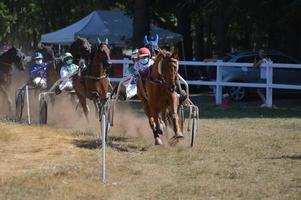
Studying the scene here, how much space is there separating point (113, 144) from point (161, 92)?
1.49 metres

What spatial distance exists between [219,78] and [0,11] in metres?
34.2

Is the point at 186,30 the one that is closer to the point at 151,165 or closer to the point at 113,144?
the point at 113,144

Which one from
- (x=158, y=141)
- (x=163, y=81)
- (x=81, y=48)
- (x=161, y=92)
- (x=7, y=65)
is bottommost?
(x=158, y=141)

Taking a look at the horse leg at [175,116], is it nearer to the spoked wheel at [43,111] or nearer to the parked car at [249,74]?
the spoked wheel at [43,111]

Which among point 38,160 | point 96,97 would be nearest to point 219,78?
point 96,97

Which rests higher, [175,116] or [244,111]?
[175,116]

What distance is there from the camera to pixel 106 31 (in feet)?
119

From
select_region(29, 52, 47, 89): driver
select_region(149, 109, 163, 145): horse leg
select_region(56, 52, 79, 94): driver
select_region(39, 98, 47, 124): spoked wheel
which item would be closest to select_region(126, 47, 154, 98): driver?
Answer: select_region(149, 109, 163, 145): horse leg

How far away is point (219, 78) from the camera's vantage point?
24.4 m

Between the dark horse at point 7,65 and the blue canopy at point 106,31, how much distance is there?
14.5 metres

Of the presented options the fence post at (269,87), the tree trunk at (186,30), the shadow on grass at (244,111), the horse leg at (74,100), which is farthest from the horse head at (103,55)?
the tree trunk at (186,30)

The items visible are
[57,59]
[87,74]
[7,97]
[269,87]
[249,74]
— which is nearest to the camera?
[87,74]

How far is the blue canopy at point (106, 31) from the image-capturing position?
35906 millimetres

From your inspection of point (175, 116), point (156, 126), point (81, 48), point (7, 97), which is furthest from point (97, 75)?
point (7, 97)
